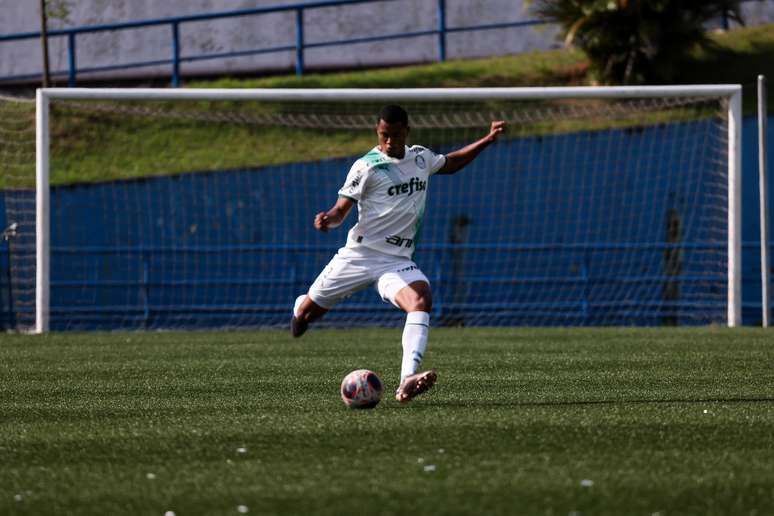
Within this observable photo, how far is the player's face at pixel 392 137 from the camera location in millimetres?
7551

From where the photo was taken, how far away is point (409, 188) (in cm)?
778

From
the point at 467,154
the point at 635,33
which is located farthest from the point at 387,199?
the point at 635,33

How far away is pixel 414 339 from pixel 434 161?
1.42 metres

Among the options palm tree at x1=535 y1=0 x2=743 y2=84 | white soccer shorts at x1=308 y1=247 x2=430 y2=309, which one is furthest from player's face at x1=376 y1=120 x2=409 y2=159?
palm tree at x1=535 y1=0 x2=743 y2=84

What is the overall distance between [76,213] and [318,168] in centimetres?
371

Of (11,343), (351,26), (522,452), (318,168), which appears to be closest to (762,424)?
(522,452)

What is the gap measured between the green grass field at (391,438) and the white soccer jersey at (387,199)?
0.98 meters

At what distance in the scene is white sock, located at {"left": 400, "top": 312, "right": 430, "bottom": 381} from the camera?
7.03 m

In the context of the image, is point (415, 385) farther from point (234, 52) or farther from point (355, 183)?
point (234, 52)

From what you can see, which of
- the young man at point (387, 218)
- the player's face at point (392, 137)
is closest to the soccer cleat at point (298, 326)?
the young man at point (387, 218)

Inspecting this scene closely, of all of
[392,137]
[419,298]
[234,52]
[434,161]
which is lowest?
[419,298]

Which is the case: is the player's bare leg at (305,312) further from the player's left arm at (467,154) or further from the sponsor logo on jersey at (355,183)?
the player's left arm at (467,154)

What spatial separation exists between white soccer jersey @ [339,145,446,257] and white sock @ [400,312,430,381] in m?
0.62

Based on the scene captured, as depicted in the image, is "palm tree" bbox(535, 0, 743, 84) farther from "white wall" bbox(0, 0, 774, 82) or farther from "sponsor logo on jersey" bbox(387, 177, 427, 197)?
"sponsor logo on jersey" bbox(387, 177, 427, 197)
